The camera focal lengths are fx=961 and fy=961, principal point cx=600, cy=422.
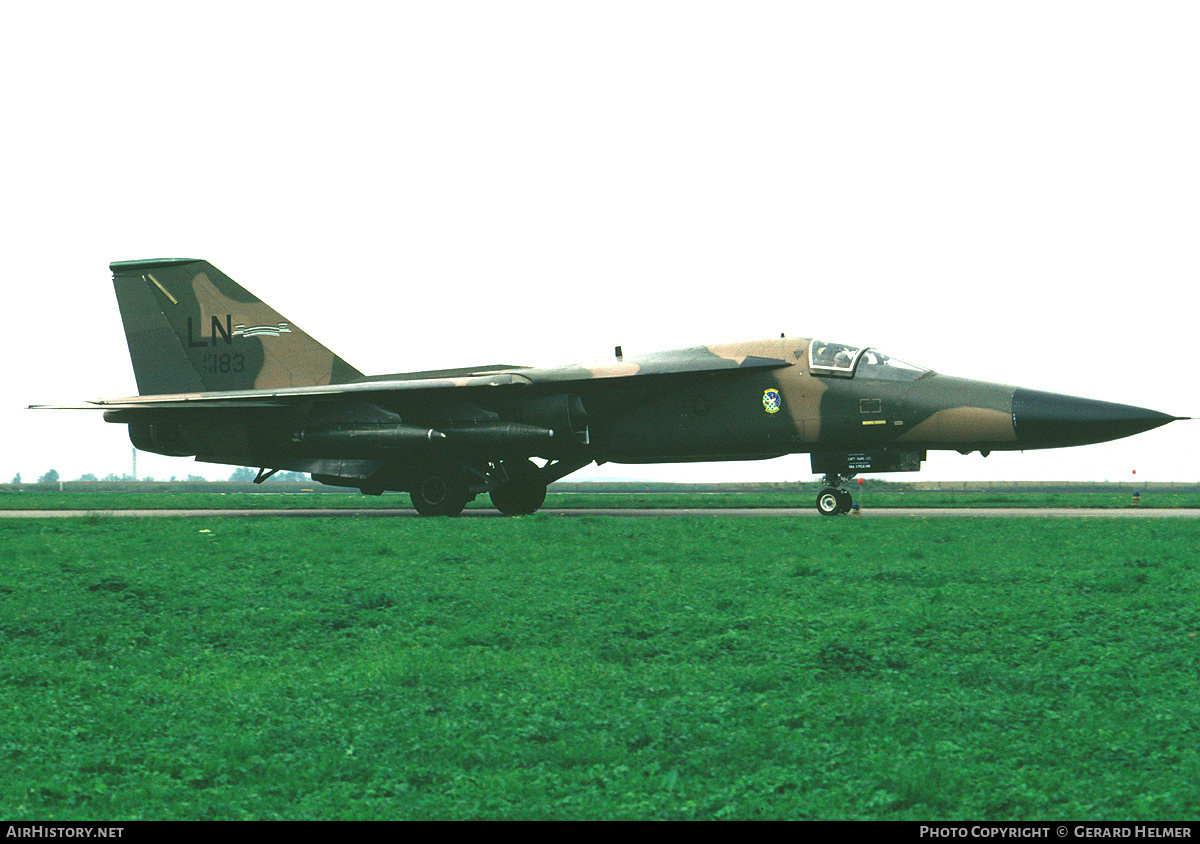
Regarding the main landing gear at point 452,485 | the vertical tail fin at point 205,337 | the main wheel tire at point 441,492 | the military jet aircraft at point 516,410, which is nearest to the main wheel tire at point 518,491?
the military jet aircraft at point 516,410

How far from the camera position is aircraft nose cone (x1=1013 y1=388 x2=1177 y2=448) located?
17844 mm

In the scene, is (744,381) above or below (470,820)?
above

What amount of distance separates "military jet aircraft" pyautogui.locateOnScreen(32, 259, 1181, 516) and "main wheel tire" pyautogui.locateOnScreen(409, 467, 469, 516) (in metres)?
0.05

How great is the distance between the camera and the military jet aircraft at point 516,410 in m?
18.8

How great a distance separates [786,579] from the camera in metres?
9.96

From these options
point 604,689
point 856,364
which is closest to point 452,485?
point 856,364

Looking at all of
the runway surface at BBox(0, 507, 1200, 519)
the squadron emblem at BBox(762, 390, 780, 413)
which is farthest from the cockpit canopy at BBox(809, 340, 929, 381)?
the runway surface at BBox(0, 507, 1200, 519)

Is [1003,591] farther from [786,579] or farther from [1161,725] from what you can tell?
[1161,725]

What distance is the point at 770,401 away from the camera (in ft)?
65.4

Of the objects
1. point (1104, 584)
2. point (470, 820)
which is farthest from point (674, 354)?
point (470, 820)

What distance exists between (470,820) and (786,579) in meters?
6.40

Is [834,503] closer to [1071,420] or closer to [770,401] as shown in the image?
[770,401]

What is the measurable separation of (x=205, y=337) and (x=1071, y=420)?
2064 centimetres
